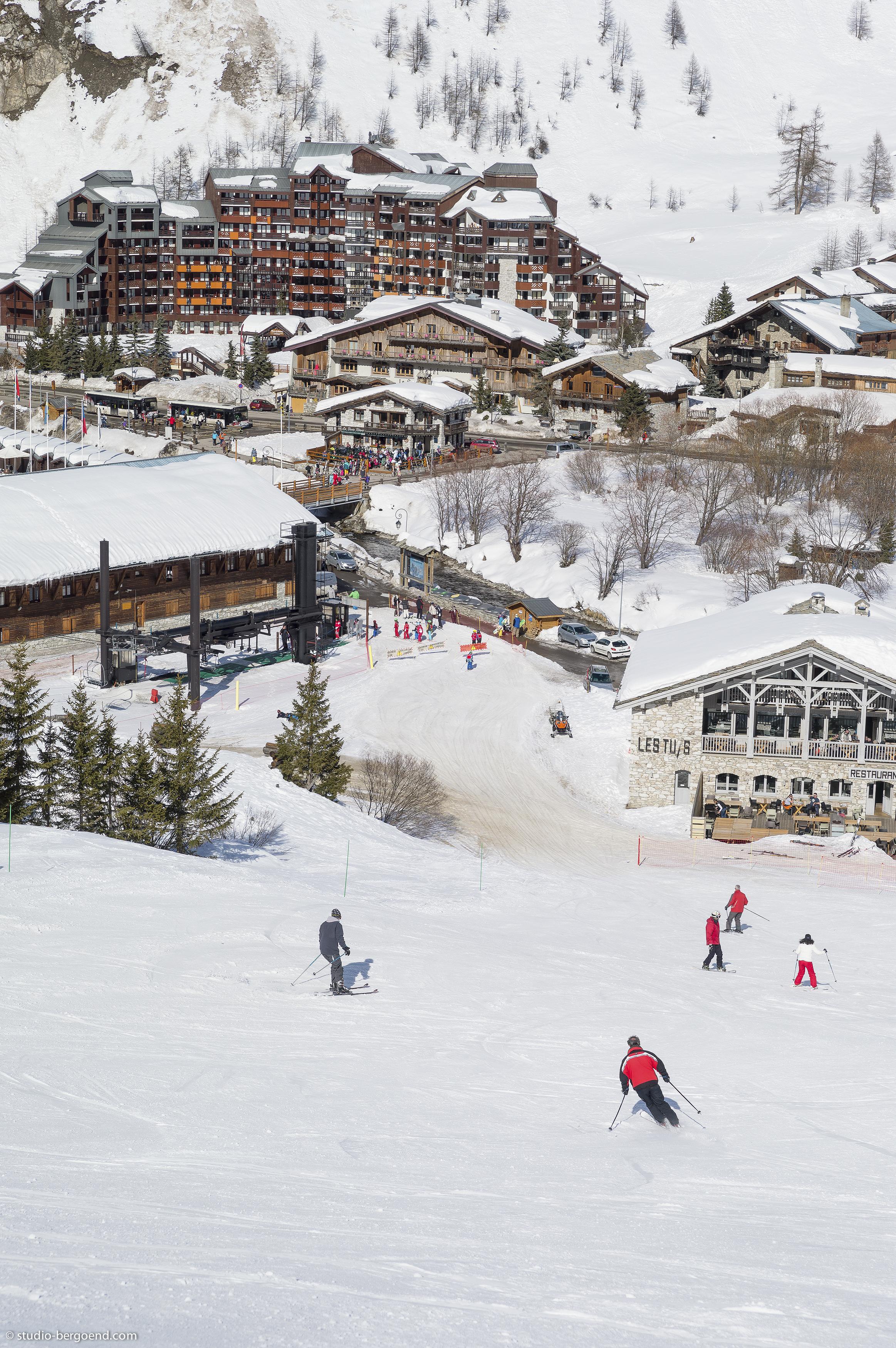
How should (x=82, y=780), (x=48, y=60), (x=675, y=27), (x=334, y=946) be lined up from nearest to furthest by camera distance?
(x=334, y=946)
(x=82, y=780)
(x=48, y=60)
(x=675, y=27)

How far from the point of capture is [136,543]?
51.2 m

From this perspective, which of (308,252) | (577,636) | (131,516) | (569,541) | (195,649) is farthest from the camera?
(308,252)

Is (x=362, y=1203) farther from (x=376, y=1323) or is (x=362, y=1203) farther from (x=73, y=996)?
(x=73, y=996)

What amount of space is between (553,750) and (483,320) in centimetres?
6632

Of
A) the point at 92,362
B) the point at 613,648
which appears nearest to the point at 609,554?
the point at 613,648

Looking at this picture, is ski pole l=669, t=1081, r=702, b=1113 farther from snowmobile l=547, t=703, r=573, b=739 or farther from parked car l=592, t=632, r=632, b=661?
parked car l=592, t=632, r=632, b=661

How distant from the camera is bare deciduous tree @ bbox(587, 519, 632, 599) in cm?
6431

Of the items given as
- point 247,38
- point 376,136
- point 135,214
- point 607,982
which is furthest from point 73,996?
point 247,38

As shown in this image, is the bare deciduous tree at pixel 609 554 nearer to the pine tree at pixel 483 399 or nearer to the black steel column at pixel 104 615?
the black steel column at pixel 104 615

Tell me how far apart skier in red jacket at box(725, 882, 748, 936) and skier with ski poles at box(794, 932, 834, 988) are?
3.59 meters

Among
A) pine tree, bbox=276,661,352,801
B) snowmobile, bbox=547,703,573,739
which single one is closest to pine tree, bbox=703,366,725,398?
snowmobile, bbox=547,703,573,739

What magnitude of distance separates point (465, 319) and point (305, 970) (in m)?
87.9

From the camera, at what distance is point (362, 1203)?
1288 centimetres

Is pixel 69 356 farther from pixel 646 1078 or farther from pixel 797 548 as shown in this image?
pixel 646 1078
